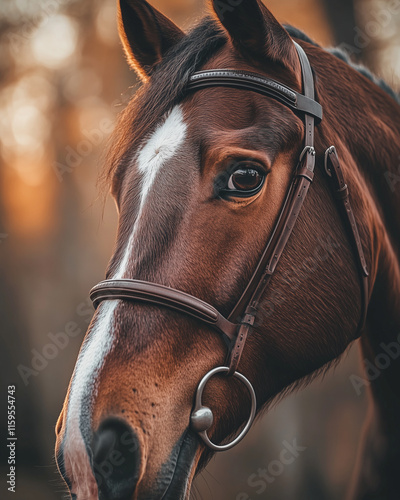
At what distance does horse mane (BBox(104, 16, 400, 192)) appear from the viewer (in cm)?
157

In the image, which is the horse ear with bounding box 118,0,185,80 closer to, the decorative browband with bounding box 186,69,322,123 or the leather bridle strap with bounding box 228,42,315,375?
the decorative browband with bounding box 186,69,322,123

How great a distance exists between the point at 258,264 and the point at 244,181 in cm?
27

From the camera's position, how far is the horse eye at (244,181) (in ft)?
4.66

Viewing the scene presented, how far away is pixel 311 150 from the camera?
155cm

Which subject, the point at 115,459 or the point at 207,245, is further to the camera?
the point at 207,245

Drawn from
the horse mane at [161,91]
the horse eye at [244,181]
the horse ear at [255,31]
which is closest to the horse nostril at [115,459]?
the horse eye at [244,181]

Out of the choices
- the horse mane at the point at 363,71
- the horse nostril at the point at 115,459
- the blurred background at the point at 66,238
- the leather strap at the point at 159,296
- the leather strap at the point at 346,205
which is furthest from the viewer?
the blurred background at the point at 66,238

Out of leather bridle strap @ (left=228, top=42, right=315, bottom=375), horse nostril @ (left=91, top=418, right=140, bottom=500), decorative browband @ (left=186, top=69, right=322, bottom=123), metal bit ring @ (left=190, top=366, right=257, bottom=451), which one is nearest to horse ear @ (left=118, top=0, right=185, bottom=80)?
decorative browband @ (left=186, top=69, right=322, bottom=123)

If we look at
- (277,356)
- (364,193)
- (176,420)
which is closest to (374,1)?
(364,193)

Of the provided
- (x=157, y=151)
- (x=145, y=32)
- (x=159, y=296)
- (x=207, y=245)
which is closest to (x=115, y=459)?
(x=159, y=296)

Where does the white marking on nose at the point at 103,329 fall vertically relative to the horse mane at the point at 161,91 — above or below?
below

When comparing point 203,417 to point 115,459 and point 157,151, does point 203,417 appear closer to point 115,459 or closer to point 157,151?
point 115,459

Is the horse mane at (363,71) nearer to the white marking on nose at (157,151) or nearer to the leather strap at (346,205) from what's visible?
the leather strap at (346,205)

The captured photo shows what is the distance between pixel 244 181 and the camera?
4.69 ft
